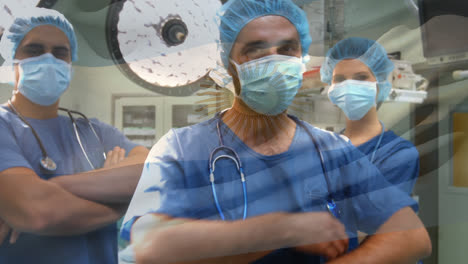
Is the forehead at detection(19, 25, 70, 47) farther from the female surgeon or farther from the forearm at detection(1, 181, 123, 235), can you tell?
the female surgeon

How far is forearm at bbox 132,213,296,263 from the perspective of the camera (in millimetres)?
947

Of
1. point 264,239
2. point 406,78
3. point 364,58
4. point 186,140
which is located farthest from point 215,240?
point 406,78

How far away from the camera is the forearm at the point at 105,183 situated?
92cm

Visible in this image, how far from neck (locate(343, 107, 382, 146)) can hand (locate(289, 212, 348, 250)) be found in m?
0.27

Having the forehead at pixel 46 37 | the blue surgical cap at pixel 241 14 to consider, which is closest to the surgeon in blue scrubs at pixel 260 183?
the blue surgical cap at pixel 241 14

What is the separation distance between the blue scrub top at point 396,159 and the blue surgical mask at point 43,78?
93 cm

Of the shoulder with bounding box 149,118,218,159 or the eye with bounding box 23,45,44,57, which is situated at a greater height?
the eye with bounding box 23,45,44,57

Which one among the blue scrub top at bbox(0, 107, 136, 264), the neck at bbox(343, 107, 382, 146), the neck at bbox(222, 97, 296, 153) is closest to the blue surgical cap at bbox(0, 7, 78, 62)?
the blue scrub top at bbox(0, 107, 136, 264)

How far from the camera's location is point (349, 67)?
1.13 metres

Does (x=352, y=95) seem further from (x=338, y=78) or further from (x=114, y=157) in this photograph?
(x=114, y=157)

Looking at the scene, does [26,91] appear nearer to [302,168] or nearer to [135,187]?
[135,187]

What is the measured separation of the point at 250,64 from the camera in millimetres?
979

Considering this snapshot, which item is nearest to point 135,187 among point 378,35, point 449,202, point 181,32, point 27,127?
point 27,127

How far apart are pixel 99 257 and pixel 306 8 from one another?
955 mm
